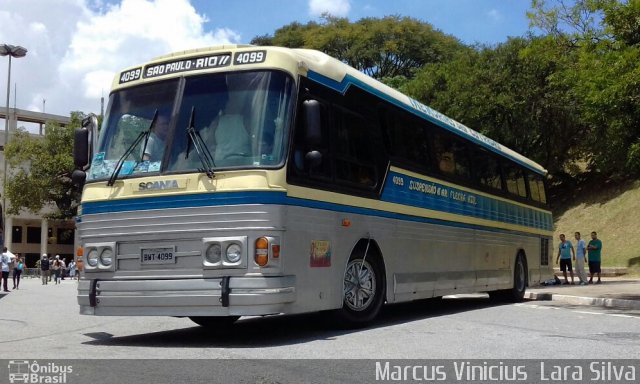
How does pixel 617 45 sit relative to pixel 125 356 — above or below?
above

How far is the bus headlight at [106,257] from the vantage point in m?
8.51

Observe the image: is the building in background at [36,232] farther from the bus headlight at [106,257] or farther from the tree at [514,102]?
the bus headlight at [106,257]

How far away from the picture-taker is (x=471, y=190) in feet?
44.9

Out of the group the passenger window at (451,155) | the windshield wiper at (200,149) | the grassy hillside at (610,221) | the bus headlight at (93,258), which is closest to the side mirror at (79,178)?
the bus headlight at (93,258)

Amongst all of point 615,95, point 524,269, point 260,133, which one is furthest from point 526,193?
point 260,133

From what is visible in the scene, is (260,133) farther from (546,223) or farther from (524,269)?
(546,223)

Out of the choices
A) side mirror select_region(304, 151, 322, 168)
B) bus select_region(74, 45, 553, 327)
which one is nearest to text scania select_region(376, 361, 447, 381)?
bus select_region(74, 45, 553, 327)

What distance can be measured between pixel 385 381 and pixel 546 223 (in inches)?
561

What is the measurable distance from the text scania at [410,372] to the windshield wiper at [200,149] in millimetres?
3003

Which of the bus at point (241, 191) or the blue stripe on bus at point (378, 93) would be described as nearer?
the bus at point (241, 191)

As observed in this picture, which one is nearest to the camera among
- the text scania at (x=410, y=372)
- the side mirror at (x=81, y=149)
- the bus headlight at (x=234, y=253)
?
the text scania at (x=410, y=372)

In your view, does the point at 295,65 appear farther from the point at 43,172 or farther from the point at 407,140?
the point at 43,172

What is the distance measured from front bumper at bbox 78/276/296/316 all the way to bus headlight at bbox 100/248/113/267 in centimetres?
23

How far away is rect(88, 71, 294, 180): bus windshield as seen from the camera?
8148 millimetres
